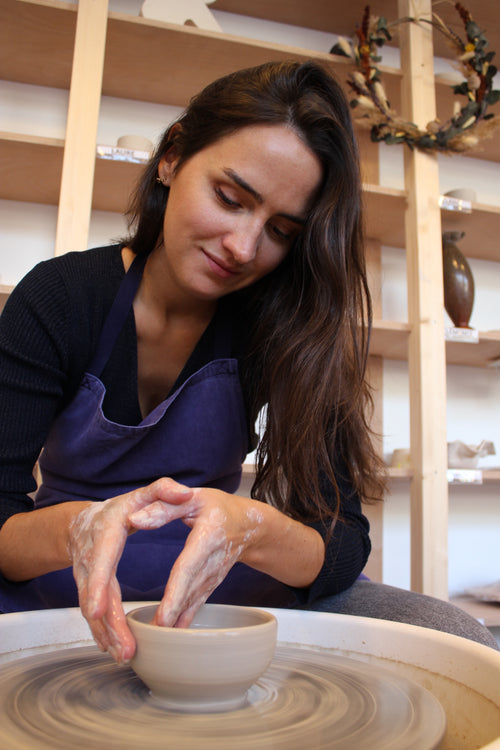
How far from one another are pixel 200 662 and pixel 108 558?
10 cm

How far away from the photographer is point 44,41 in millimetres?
1705

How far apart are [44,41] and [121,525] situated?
1651mm

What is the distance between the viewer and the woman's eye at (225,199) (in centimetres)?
82

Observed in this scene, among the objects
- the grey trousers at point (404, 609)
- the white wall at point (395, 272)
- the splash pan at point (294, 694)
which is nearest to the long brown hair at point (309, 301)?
the grey trousers at point (404, 609)

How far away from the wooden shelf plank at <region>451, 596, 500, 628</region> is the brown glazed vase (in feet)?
2.69

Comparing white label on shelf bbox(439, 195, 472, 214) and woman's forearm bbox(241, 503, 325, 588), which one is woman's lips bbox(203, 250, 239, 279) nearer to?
woman's forearm bbox(241, 503, 325, 588)

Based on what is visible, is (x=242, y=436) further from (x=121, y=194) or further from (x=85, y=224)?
(x=121, y=194)

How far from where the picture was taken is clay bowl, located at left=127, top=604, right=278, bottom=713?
0.42 m

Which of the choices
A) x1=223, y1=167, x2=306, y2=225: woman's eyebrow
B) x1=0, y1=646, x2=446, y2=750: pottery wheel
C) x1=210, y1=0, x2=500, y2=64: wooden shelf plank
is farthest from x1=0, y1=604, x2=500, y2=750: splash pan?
x1=210, y1=0, x2=500, y2=64: wooden shelf plank

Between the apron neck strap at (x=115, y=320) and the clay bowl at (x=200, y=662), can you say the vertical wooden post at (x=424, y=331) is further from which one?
the clay bowl at (x=200, y=662)

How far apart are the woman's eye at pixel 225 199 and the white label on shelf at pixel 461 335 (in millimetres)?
1134

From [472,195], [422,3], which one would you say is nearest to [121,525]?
[472,195]

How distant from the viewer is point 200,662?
0.42 m

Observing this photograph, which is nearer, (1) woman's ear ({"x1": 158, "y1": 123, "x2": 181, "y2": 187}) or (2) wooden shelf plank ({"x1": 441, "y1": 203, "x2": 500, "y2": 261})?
(1) woman's ear ({"x1": 158, "y1": 123, "x2": 181, "y2": 187})
